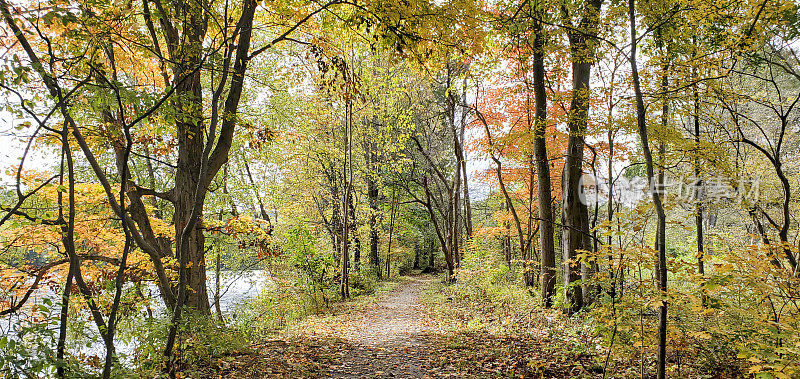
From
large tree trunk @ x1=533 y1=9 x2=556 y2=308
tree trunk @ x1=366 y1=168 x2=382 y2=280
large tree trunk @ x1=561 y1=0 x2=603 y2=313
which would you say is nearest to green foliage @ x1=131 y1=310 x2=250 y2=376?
large tree trunk @ x1=561 y1=0 x2=603 y2=313

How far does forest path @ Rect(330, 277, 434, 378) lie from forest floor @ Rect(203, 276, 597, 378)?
15 mm

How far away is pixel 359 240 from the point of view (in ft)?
58.7

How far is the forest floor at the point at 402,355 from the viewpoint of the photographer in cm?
475

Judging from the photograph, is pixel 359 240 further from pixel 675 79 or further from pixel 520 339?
pixel 675 79

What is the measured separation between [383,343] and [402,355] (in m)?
0.95

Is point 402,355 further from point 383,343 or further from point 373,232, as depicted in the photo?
point 373,232

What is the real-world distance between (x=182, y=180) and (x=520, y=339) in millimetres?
6288

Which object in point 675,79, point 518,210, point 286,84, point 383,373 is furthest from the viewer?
point 518,210

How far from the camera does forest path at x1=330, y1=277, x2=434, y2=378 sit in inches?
211

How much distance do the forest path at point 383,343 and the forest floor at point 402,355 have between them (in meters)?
0.01

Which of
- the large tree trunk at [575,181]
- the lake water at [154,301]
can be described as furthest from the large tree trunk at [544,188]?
the lake water at [154,301]

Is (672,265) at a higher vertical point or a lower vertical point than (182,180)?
lower

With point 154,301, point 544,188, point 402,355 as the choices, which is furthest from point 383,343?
point 544,188

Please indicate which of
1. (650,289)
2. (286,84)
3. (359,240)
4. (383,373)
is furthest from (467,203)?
(650,289)
